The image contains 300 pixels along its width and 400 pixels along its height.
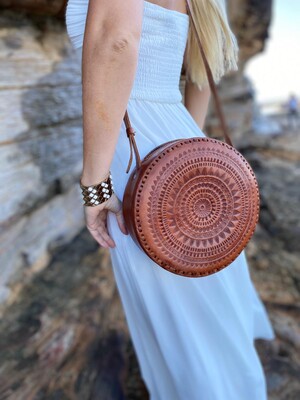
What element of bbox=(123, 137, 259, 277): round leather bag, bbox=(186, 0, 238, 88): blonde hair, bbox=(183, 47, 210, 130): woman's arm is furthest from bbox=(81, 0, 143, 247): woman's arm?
bbox=(183, 47, 210, 130): woman's arm

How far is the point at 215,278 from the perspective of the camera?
122cm

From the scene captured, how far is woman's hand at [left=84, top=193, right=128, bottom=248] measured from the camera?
41.0 inches

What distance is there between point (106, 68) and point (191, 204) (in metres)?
0.39

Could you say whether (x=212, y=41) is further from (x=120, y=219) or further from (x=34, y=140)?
(x=34, y=140)

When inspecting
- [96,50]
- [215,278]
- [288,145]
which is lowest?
[288,145]

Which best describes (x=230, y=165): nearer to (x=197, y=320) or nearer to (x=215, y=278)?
(x=215, y=278)

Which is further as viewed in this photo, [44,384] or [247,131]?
[247,131]

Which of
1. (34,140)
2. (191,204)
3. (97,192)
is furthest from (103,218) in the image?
(34,140)

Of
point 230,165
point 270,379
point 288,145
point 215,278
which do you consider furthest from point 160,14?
point 288,145

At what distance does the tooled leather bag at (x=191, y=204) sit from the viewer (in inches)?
37.6

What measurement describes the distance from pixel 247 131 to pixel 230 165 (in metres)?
7.91

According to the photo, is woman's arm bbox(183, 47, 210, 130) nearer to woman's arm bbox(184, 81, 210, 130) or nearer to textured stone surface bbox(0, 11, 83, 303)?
woman's arm bbox(184, 81, 210, 130)

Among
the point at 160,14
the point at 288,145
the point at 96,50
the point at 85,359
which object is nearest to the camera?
the point at 96,50

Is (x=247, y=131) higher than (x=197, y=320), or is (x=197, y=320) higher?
(x=197, y=320)
